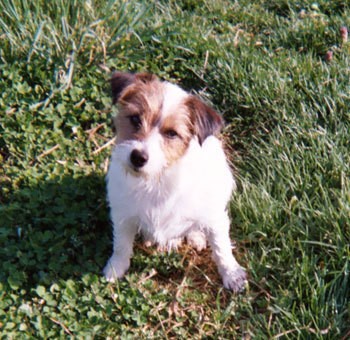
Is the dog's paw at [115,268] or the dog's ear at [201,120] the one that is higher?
the dog's ear at [201,120]

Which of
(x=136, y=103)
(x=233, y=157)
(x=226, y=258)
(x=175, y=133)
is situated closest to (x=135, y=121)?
(x=136, y=103)

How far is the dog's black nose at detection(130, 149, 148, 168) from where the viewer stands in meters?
2.57

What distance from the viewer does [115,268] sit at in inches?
128

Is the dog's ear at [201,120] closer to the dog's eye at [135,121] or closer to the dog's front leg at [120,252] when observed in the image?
the dog's eye at [135,121]

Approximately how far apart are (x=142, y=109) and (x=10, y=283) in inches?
50.0

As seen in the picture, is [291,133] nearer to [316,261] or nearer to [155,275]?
[316,261]

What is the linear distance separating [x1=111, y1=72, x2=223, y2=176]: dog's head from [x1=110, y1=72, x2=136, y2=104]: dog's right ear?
1 centimetres

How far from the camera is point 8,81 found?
414 cm

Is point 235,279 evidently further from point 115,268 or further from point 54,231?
point 54,231

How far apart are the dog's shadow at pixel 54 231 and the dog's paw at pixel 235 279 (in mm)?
739

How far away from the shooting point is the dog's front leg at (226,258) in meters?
3.14

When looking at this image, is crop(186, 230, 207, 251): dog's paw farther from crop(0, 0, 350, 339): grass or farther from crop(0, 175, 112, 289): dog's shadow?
crop(0, 175, 112, 289): dog's shadow

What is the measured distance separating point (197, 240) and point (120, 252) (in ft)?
1.74

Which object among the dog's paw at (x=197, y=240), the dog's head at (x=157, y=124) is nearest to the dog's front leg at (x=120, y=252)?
the dog's paw at (x=197, y=240)
